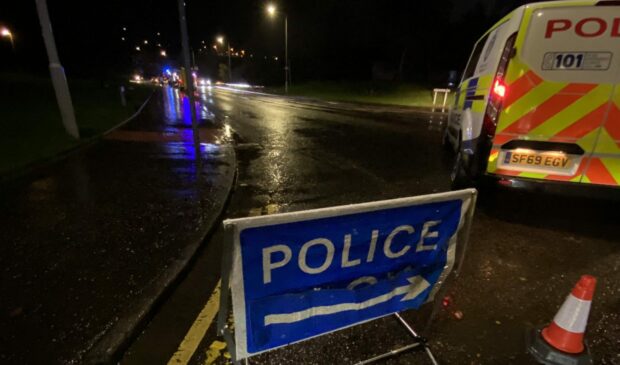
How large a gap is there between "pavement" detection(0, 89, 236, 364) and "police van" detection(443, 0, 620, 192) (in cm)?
358

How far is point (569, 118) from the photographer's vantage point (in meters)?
3.84

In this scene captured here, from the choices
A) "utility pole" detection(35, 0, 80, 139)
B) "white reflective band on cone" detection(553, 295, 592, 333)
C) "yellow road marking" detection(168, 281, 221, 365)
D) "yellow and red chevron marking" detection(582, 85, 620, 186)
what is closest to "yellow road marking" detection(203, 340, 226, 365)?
"yellow road marking" detection(168, 281, 221, 365)

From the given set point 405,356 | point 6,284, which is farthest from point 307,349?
point 6,284

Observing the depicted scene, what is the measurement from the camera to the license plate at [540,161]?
392 cm

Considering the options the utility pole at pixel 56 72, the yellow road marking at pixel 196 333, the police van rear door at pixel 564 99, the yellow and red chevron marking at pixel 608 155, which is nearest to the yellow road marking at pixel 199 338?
the yellow road marking at pixel 196 333

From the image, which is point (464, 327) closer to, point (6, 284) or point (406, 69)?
point (6, 284)

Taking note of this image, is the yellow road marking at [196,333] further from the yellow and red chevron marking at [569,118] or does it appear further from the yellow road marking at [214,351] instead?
the yellow and red chevron marking at [569,118]

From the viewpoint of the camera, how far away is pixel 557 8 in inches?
144

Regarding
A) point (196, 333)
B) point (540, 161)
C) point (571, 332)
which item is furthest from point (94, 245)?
point (540, 161)

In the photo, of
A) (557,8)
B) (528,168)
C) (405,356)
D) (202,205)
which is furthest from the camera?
(202,205)

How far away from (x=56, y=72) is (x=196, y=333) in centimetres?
816

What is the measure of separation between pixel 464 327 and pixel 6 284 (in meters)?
3.78

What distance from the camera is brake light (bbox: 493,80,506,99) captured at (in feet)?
12.9

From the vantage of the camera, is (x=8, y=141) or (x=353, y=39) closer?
(x=8, y=141)
